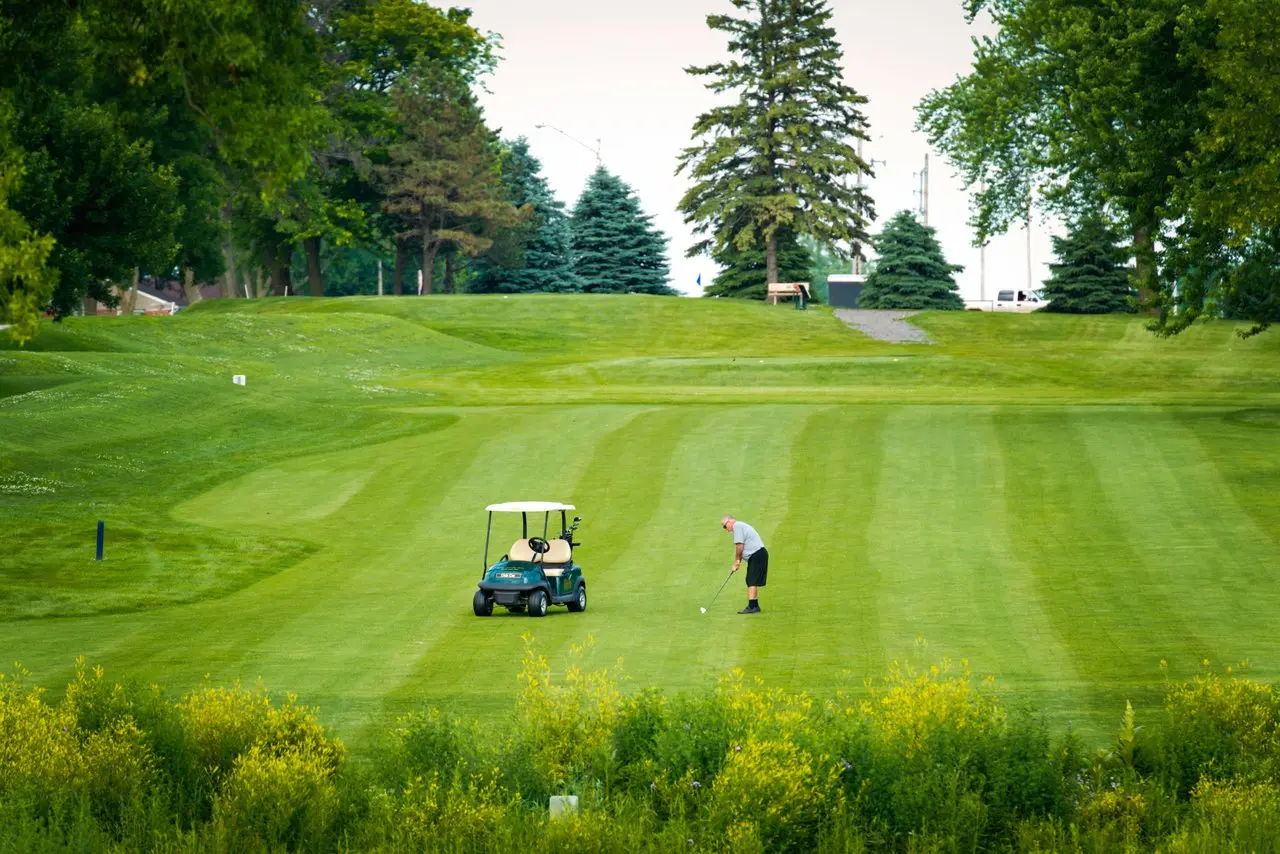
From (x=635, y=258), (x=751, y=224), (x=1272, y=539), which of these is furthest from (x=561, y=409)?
(x=635, y=258)

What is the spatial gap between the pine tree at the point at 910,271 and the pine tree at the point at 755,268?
5605mm

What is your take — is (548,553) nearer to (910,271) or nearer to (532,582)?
(532,582)

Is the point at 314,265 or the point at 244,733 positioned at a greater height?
the point at 314,265

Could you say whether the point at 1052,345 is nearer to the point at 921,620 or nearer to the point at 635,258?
the point at 635,258

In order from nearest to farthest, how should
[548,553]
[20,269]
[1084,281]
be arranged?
[20,269] → [548,553] → [1084,281]

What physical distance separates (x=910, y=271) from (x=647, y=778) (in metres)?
89.6

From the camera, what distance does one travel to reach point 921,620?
949 inches

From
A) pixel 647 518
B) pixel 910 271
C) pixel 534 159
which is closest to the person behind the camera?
pixel 647 518

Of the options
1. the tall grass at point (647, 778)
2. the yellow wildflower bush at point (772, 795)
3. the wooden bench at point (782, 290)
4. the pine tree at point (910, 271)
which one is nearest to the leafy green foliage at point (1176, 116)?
the tall grass at point (647, 778)

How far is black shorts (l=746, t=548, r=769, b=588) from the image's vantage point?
25219 mm

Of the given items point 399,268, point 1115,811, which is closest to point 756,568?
point 1115,811

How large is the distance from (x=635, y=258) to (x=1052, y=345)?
42992mm

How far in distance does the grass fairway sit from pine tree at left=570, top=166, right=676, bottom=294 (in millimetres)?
49564

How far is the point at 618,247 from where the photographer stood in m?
115
